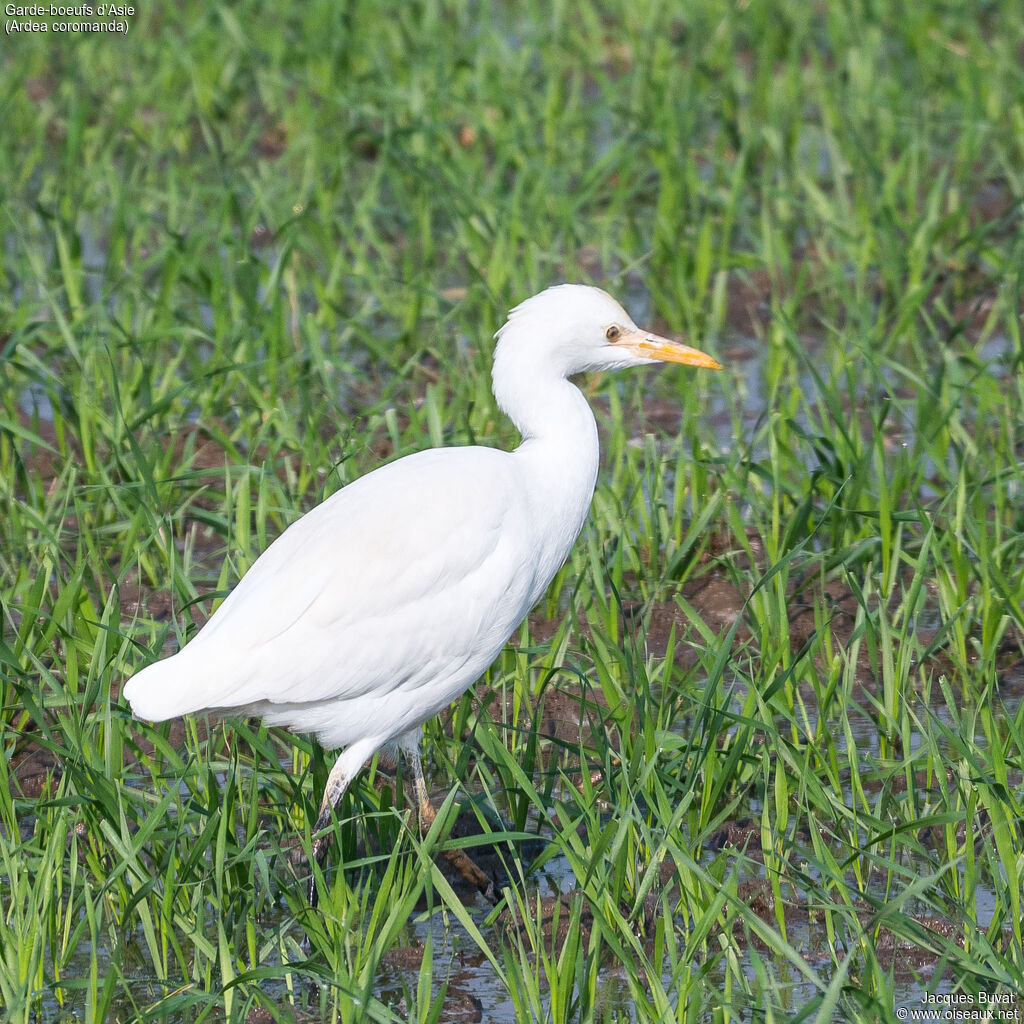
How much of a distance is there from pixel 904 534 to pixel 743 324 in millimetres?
2332

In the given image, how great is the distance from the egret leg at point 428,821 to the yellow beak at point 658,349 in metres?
1.05

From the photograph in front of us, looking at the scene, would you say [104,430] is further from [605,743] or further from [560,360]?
[605,743]

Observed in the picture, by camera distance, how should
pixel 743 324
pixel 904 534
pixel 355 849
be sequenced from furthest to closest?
pixel 743 324
pixel 904 534
pixel 355 849

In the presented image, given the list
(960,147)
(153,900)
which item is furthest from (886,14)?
(153,900)

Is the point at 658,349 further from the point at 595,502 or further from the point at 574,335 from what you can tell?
the point at 595,502

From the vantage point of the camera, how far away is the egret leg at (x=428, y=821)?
413 cm

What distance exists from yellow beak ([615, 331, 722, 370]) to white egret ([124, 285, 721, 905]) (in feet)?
1.36

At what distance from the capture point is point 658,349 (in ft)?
14.1

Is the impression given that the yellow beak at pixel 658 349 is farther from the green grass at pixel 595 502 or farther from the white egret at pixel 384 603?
the green grass at pixel 595 502

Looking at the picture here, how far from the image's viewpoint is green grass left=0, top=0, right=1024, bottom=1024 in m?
3.40

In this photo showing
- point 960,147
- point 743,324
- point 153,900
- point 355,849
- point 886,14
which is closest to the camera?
point 153,900

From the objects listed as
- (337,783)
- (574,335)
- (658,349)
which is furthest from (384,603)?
(658,349)

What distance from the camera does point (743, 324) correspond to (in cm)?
753

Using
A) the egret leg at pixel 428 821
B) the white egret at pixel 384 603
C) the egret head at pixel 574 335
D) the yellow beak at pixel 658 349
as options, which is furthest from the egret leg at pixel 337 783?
the yellow beak at pixel 658 349
